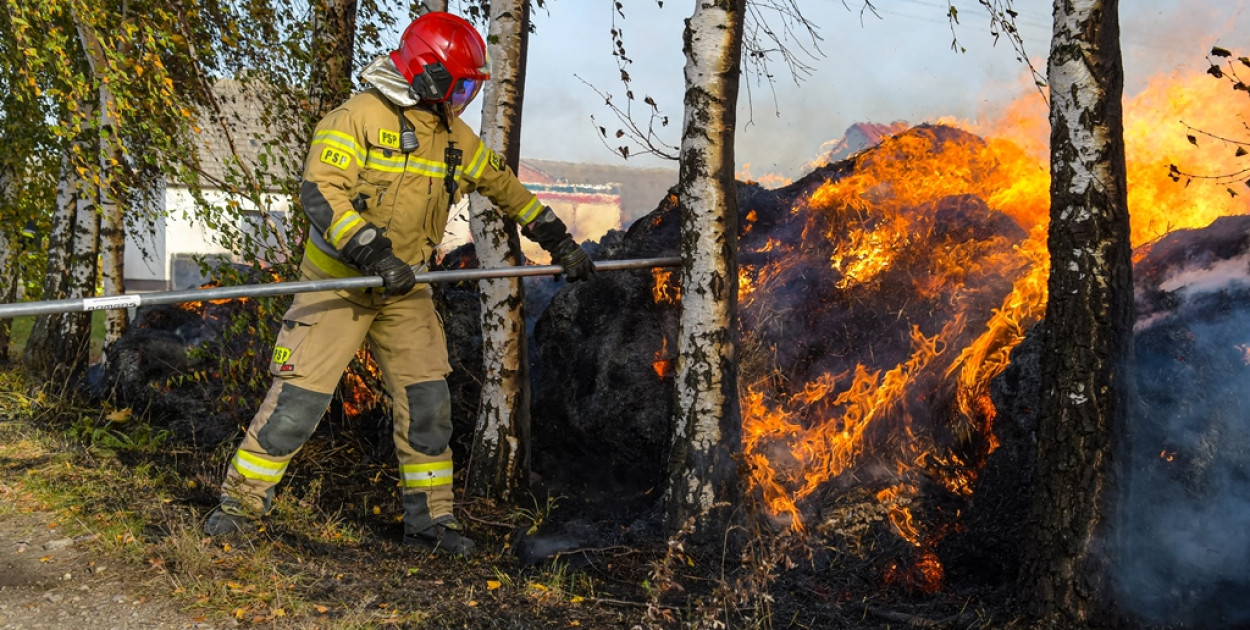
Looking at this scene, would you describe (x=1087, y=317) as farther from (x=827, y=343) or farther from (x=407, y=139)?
(x=407, y=139)

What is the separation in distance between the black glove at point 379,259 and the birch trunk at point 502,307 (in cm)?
120

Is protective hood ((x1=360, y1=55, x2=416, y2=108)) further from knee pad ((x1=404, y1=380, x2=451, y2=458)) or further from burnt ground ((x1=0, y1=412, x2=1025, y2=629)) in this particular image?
burnt ground ((x1=0, y1=412, x2=1025, y2=629))

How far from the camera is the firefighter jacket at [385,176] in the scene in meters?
4.16

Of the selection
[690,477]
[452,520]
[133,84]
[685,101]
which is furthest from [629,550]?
[133,84]

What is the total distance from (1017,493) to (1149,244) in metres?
1.76

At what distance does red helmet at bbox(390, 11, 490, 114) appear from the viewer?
433cm

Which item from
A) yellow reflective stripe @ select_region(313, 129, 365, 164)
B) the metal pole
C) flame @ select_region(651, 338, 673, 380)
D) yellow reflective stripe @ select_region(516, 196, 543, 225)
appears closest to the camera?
the metal pole

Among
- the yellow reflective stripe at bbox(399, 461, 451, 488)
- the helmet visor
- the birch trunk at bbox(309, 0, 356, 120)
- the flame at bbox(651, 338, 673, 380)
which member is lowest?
the yellow reflective stripe at bbox(399, 461, 451, 488)

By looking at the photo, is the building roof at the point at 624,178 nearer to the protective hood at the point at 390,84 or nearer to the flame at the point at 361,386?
the flame at the point at 361,386

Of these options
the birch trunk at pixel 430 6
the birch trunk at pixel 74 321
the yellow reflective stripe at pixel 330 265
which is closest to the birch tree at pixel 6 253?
the birch trunk at pixel 74 321

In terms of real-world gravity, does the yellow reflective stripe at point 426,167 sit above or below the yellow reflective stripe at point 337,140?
below

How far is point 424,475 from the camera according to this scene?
4.74m

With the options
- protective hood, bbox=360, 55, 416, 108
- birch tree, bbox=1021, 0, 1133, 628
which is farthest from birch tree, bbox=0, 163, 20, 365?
birch tree, bbox=1021, 0, 1133, 628

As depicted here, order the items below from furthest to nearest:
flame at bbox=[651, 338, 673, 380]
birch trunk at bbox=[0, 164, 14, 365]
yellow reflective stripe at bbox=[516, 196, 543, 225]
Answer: birch trunk at bbox=[0, 164, 14, 365], flame at bbox=[651, 338, 673, 380], yellow reflective stripe at bbox=[516, 196, 543, 225]
